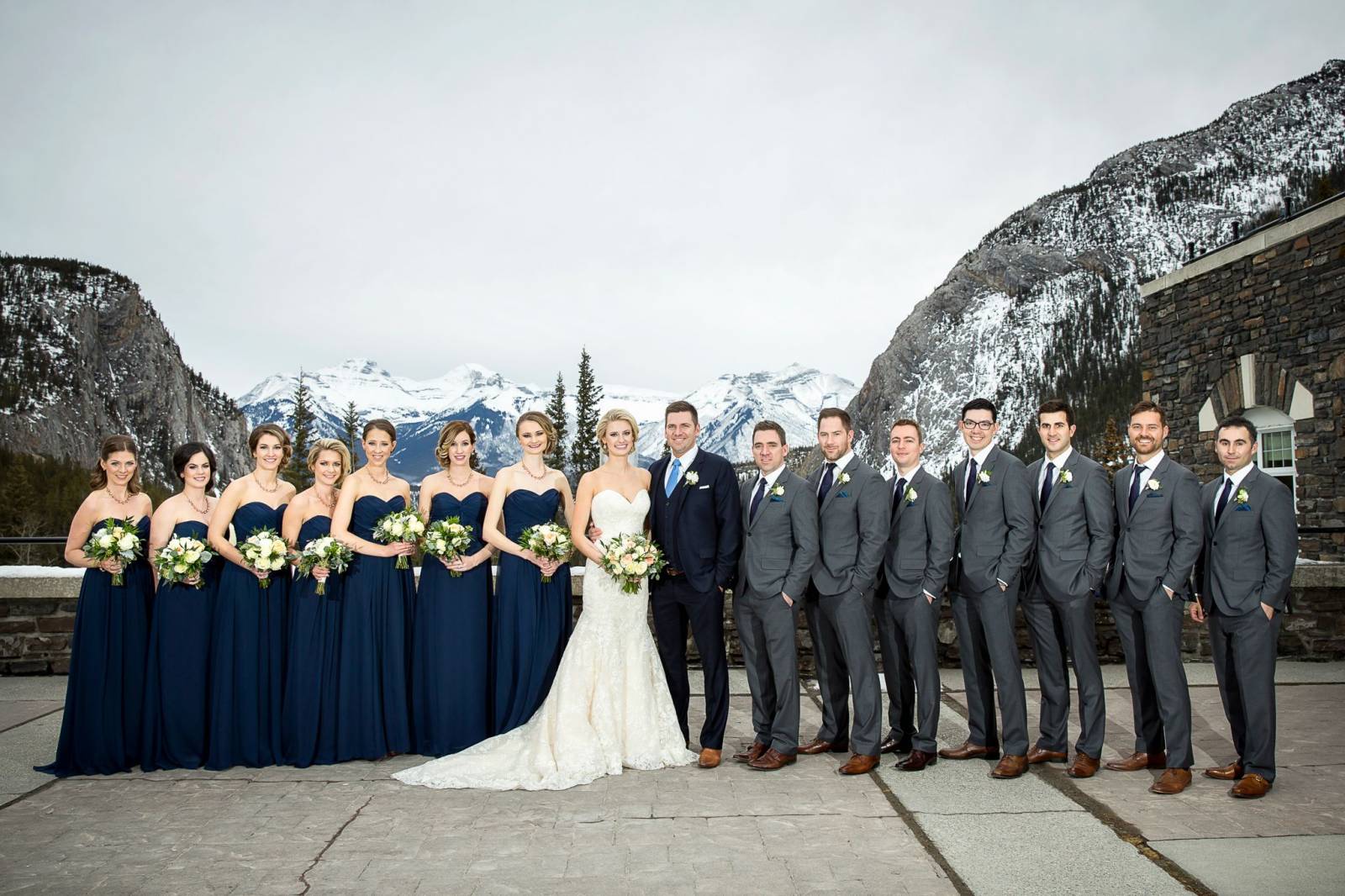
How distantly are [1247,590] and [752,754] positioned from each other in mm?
2947

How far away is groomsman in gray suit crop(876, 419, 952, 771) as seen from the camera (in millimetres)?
5605

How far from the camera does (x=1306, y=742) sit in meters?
5.95

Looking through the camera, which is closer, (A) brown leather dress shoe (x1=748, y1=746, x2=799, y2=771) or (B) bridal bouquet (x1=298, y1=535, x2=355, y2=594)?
(A) brown leather dress shoe (x1=748, y1=746, x2=799, y2=771)

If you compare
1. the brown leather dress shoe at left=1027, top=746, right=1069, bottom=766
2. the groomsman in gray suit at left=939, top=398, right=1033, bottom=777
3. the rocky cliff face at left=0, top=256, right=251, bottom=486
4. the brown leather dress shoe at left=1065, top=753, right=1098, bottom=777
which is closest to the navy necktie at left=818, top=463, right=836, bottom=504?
the groomsman in gray suit at left=939, top=398, right=1033, bottom=777

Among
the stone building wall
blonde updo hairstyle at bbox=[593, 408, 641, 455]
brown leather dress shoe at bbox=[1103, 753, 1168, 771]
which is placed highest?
the stone building wall

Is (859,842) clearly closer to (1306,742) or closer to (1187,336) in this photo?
(1306,742)

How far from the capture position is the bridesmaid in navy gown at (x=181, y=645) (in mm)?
5766

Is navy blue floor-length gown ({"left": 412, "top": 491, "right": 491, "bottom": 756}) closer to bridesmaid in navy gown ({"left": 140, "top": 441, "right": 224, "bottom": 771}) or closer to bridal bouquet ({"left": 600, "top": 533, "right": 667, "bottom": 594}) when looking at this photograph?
bridal bouquet ({"left": 600, "top": 533, "right": 667, "bottom": 594})

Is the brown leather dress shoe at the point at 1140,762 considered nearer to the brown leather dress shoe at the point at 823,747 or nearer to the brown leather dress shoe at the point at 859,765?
the brown leather dress shoe at the point at 859,765

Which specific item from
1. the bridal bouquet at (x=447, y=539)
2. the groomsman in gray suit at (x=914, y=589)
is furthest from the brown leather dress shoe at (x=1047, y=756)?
the bridal bouquet at (x=447, y=539)

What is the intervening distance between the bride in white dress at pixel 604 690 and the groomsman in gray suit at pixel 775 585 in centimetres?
55

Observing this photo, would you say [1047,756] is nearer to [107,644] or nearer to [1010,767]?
[1010,767]

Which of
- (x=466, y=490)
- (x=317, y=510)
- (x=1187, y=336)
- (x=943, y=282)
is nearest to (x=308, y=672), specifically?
(x=317, y=510)

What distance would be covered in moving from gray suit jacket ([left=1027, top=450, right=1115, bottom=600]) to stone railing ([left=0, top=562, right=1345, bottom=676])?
304 centimetres
